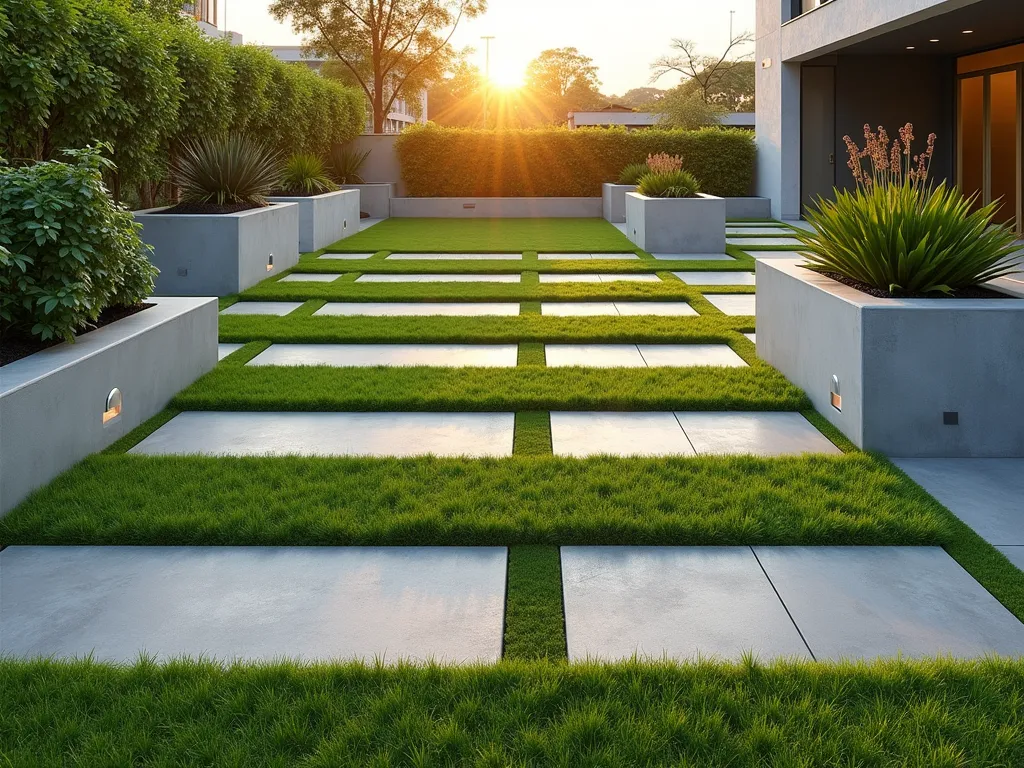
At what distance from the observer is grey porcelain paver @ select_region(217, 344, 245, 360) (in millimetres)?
8469

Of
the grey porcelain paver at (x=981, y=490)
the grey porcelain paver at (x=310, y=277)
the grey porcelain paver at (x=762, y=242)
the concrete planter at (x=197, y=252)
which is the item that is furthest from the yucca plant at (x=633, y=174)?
the grey porcelain paver at (x=981, y=490)

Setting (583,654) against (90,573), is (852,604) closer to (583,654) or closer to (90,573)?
(583,654)

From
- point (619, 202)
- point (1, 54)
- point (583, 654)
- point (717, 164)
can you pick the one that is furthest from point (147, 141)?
point (717, 164)

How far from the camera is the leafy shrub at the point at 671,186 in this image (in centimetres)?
1722

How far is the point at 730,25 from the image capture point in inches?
2020

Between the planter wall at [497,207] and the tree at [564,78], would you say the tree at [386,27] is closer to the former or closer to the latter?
the planter wall at [497,207]

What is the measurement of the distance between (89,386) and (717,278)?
9.24 metres

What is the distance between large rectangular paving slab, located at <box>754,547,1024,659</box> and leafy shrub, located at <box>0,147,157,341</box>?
381 centimetres

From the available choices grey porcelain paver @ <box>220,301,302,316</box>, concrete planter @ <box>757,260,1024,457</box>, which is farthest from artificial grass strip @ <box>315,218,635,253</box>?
concrete planter @ <box>757,260,1024,457</box>

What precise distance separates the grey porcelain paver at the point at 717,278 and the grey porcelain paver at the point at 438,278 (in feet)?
7.07

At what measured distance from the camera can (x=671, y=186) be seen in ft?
56.9

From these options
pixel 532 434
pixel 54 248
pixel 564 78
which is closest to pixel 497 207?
pixel 532 434

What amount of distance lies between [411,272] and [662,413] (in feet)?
26.5

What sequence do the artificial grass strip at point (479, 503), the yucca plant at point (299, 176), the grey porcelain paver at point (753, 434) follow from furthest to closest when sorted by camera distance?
the yucca plant at point (299, 176) < the grey porcelain paver at point (753, 434) < the artificial grass strip at point (479, 503)
